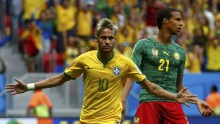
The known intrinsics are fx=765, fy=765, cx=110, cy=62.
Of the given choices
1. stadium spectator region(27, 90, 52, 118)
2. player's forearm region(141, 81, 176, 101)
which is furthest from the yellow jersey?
stadium spectator region(27, 90, 52, 118)

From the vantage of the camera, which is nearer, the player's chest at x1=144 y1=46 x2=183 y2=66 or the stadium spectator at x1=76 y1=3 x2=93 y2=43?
the player's chest at x1=144 y1=46 x2=183 y2=66

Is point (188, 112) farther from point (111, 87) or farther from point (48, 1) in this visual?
point (111, 87)

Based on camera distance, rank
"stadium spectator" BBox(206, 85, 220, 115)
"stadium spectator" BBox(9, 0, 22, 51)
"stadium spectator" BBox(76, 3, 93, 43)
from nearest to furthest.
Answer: "stadium spectator" BBox(206, 85, 220, 115) < "stadium spectator" BBox(76, 3, 93, 43) < "stadium spectator" BBox(9, 0, 22, 51)

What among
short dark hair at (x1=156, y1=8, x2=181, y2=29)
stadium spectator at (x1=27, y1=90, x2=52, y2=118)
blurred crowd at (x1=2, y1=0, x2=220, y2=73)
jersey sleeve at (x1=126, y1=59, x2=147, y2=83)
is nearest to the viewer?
jersey sleeve at (x1=126, y1=59, x2=147, y2=83)

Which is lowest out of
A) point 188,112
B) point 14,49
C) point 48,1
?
point 188,112

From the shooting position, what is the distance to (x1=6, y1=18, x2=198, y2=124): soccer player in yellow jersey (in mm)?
9305

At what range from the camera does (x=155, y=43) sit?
34.7 feet

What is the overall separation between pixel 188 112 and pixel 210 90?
0.85m

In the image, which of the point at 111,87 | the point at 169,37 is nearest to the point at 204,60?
the point at 169,37

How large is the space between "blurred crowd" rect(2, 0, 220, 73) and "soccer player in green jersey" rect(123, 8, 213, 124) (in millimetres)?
9156

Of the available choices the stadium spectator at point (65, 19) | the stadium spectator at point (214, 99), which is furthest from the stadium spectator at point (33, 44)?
the stadium spectator at point (214, 99)

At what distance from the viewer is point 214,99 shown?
19297 millimetres

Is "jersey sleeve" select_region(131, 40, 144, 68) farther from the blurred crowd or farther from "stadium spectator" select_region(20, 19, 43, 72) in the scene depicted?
"stadium spectator" select_region(20, 19, 43, 72)

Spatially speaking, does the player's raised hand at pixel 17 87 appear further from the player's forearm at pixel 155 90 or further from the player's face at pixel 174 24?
the player's face at pixel 174 24
